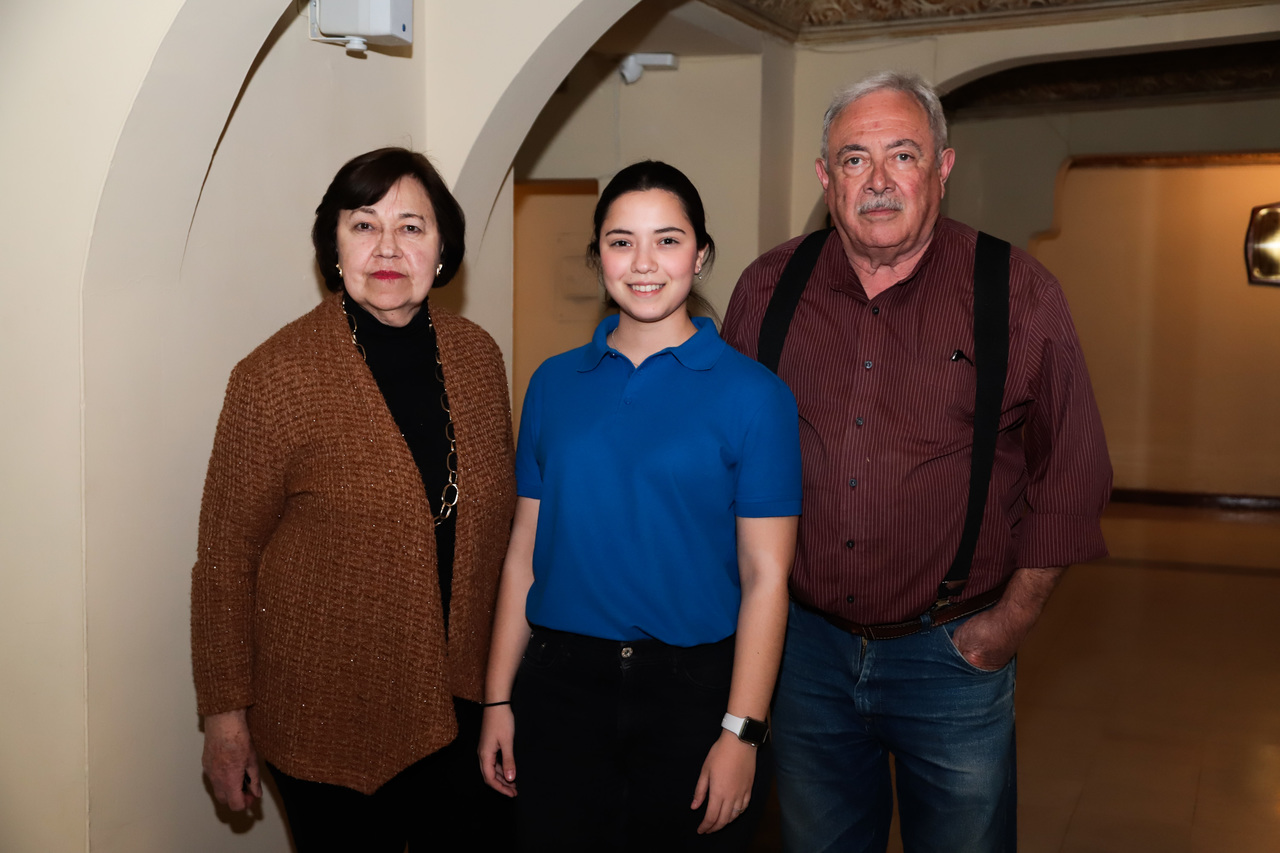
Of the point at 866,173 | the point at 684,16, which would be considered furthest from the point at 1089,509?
the point at 684,16

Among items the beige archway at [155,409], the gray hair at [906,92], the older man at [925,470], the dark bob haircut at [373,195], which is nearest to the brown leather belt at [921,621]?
the older man at [925,470]

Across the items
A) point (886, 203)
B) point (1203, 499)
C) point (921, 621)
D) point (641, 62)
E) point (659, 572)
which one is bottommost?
point (1203, 499)

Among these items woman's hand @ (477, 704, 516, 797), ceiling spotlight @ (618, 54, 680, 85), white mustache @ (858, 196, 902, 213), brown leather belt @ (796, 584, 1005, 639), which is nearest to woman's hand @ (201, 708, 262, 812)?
woman's hand @ (477, 704, 516, 797)

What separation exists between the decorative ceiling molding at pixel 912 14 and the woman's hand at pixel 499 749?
3530 mm

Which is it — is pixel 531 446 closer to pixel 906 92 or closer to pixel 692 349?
pixel 692 349

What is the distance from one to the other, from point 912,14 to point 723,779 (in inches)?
167

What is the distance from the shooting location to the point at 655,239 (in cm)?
181

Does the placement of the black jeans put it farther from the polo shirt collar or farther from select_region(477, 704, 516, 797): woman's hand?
the polo shirt collar

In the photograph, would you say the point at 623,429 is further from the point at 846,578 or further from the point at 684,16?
the point at 684,16

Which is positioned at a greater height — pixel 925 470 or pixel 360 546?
pixel 925 470

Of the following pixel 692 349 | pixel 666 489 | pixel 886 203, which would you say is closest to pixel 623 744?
pixel 666 489

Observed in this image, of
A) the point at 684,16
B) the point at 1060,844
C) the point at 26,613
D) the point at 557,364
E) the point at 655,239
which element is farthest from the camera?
the point at 684,16

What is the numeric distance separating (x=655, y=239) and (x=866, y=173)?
0.49m

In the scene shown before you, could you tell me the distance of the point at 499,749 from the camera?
1936 millimetres
